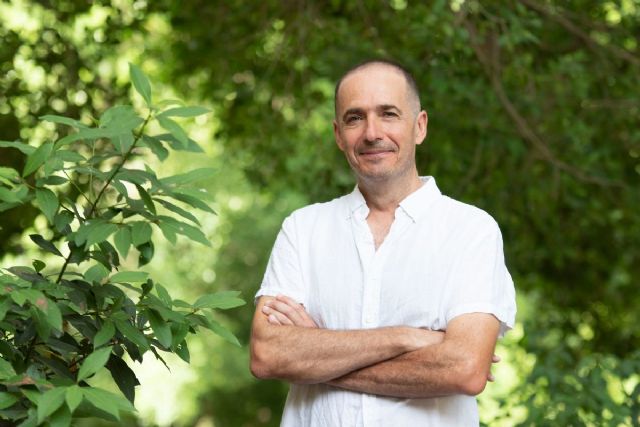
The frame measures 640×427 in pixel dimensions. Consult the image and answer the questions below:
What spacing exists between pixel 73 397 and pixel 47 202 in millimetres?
556

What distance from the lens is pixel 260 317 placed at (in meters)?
3.39

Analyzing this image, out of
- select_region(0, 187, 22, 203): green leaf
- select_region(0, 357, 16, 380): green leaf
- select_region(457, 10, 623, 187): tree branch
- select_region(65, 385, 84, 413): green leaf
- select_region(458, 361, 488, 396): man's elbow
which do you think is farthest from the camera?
select_region(457, 10, 623, 187): tree branch

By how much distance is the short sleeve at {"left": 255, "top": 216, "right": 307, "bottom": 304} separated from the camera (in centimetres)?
343

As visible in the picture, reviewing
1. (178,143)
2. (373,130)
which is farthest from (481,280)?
(178,143)

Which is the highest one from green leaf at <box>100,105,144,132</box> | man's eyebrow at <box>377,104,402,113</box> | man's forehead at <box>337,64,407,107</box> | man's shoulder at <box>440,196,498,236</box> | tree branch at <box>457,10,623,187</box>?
tree branch at <box>457,10,623,187</box>

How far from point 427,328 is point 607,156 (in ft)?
18.3

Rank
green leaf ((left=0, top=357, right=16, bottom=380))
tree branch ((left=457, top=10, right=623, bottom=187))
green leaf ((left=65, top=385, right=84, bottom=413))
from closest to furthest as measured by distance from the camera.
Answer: green leaf ((left=65, top=385, right=84, bottom=413))
green leaf ((left=0, top=357, right=16, bottom=380))
tree branch ((left=457, top=10, right=623, bottom=187))

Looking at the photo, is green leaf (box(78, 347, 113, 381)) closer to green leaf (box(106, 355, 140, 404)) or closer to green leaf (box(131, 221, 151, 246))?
green leaf (box(131, 221, 151, 246))

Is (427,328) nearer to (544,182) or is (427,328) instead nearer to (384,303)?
(384,303)

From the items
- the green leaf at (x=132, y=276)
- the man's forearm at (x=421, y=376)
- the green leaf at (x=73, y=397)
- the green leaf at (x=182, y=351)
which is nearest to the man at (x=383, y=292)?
the man's forearm at (x=421, y=376)

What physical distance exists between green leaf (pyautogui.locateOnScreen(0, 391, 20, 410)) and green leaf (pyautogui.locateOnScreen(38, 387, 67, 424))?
0.45ft

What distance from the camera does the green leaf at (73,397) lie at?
2230 millimetres

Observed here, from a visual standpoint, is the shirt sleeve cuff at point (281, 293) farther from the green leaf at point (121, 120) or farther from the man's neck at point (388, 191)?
the green leaf at point (121, 120)

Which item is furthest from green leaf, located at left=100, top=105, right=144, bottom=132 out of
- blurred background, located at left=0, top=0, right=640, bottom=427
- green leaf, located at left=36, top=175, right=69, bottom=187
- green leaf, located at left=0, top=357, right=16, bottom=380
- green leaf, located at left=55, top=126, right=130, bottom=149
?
blurred background, located at left=0, top=0, right=640, bottom=427
